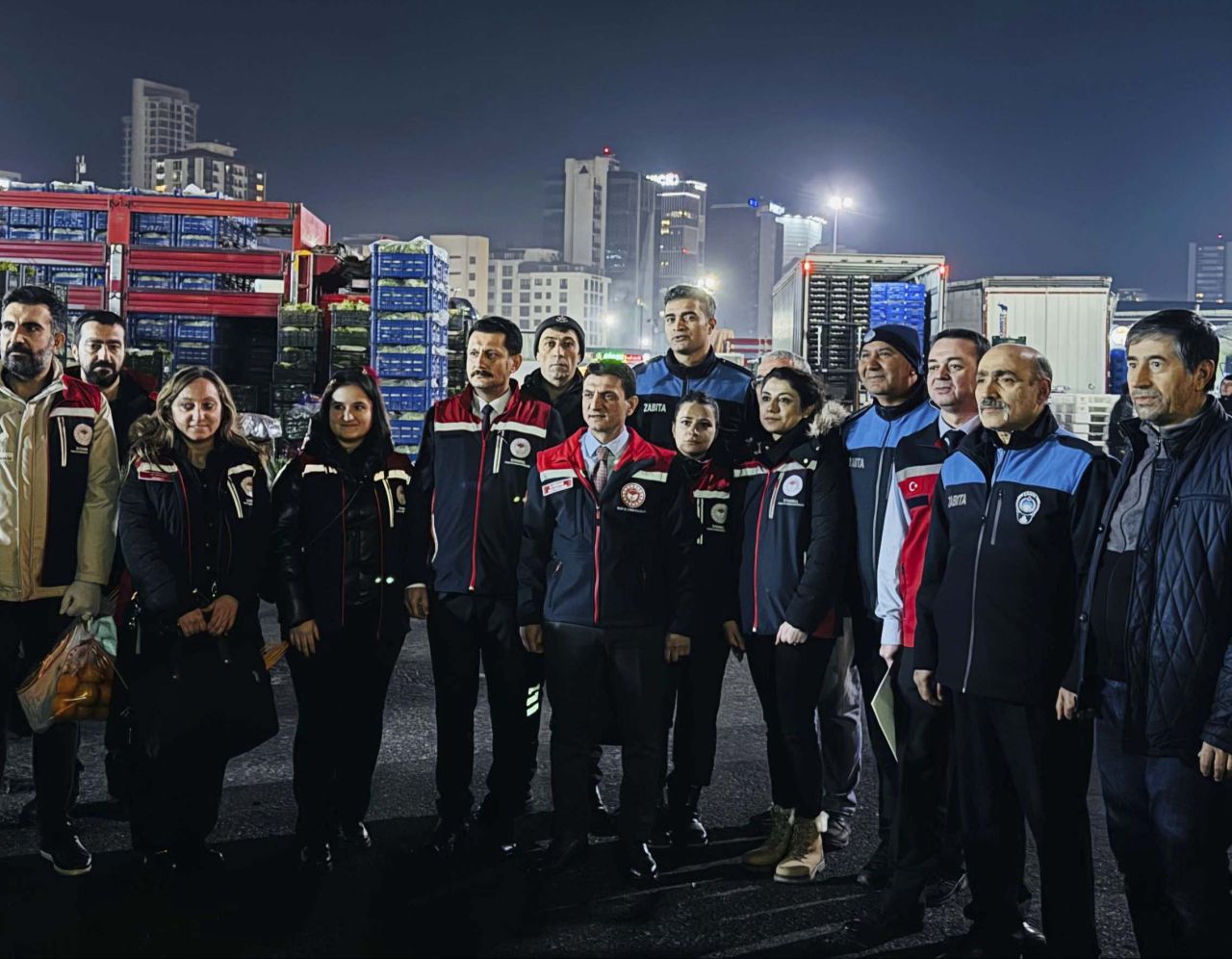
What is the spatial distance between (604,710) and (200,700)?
5.12 feet

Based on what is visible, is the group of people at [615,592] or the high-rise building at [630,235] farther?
the high-rise building at [630,235]

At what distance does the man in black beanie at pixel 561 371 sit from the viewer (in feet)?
18.4

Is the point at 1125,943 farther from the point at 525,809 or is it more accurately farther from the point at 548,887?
the point at 525,809

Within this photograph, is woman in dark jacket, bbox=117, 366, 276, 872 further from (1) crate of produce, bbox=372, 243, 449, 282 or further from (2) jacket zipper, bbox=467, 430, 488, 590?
(1) crate of produce, bbox=372, 243, 449, 282

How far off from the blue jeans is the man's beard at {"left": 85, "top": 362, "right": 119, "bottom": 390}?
4.49 metres

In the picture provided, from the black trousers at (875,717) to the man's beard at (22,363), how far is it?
11.3ft

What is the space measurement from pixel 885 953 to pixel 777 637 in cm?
125

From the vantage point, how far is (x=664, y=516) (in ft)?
14.6

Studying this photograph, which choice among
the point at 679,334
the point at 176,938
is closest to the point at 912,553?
the point at 679,334

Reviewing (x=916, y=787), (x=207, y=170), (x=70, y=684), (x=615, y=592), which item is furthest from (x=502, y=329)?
(x=207, y=170)

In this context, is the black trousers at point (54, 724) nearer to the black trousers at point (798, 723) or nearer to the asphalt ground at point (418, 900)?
the asphalt ground at point (418, 900)

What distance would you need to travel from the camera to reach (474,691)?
4.66 meters

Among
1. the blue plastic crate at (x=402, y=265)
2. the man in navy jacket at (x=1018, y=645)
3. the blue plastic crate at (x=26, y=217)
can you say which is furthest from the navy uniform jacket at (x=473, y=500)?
the blue plastic crate at (x=26, y=217)

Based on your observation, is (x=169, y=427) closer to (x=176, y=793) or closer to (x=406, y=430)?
(x=176, y=793)
